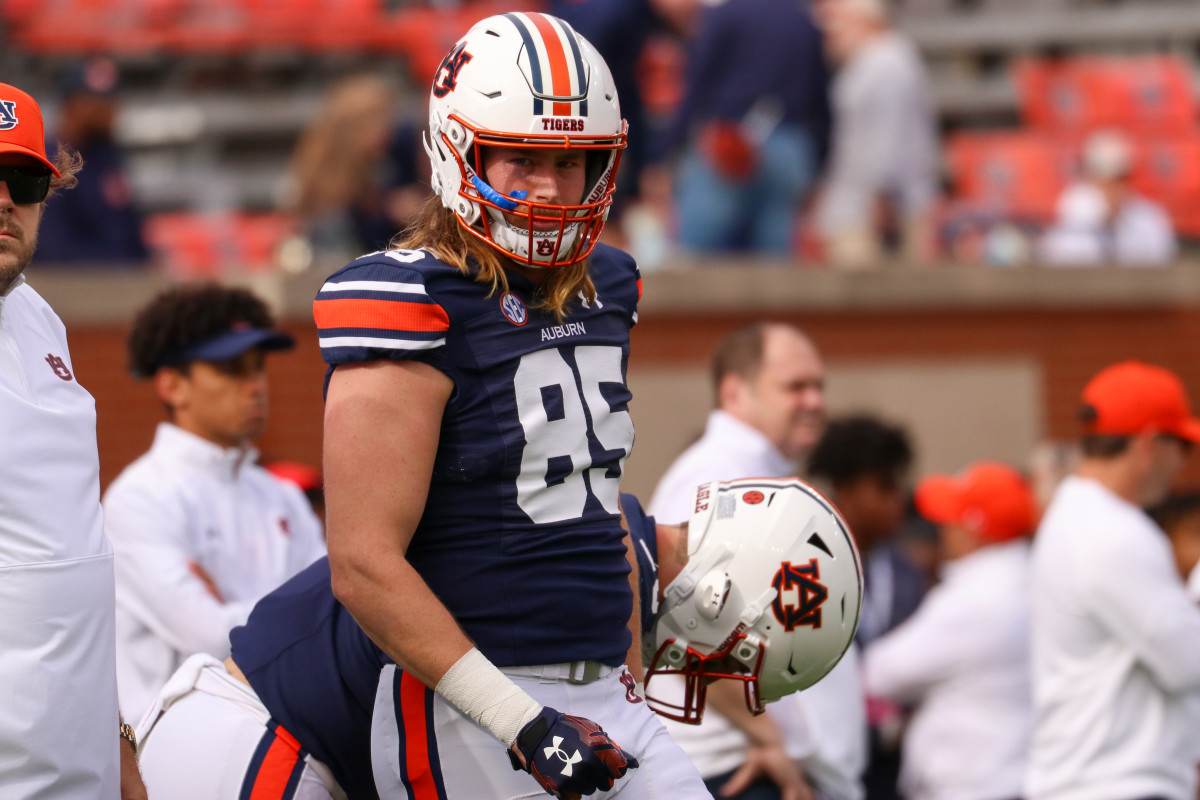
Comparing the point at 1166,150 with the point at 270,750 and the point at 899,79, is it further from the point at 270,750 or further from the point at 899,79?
the point at 270,750

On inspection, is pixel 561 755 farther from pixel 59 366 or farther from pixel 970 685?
pixel 970 685

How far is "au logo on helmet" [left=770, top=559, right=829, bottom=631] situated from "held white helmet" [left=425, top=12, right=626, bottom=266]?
75cm

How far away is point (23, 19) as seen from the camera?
44.1ft

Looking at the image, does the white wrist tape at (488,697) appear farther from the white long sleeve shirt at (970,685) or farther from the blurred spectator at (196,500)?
the white long sleeve shirt at (970,685)

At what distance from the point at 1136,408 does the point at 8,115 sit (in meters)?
3.51

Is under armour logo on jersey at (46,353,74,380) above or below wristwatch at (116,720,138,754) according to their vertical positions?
above

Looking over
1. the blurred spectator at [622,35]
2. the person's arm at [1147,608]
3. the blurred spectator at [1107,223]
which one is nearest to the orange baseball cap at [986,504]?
the person's arm at [1147,608]

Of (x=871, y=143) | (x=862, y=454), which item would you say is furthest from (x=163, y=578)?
(x=871, y=143)

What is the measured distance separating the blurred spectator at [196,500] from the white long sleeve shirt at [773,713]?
3.60 feet

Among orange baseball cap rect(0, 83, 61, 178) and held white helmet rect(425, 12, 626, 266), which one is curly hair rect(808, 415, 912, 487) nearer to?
held white helmet rect(425, 12, 626, 266)

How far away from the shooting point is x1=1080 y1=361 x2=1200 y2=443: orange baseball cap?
479cm

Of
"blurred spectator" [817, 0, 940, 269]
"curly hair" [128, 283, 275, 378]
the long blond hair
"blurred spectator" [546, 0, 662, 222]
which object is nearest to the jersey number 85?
the long blond hair

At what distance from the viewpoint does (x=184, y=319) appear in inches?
164

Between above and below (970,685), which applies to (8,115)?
above
